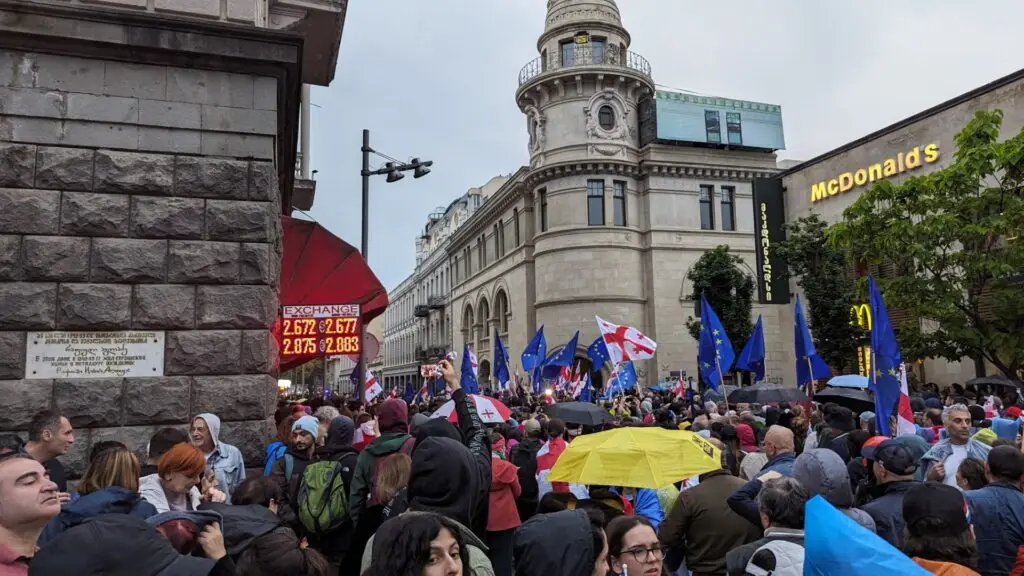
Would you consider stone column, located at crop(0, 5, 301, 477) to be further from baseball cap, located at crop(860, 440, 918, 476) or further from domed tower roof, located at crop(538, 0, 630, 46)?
domed tower roof, located at crop(538, 0, 630, 46)

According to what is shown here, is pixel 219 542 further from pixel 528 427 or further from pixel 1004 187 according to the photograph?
pixel 1004 187

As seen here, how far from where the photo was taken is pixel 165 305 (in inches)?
280

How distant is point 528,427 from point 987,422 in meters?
7.10

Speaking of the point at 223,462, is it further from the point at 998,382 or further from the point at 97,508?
the point at 998,382

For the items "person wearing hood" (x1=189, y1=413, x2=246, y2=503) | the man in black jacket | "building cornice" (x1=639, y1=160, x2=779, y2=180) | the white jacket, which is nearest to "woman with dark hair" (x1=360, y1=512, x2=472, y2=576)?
the white jacket

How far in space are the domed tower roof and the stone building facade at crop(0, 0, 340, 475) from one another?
106 feet

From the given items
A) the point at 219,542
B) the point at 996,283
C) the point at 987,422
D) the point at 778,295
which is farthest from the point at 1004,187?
the point at 219,542

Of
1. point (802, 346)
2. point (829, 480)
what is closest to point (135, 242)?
point (829, 480)

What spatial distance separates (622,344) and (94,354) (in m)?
11.4

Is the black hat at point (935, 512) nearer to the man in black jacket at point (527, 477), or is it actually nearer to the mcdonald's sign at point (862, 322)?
the man in black jacket at point (527, 477)

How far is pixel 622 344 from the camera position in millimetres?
16125

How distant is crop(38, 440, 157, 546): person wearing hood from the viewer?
3.34m

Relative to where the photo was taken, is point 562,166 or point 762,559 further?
point 562,166

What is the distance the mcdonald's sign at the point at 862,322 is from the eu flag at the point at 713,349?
10929 millimetres
